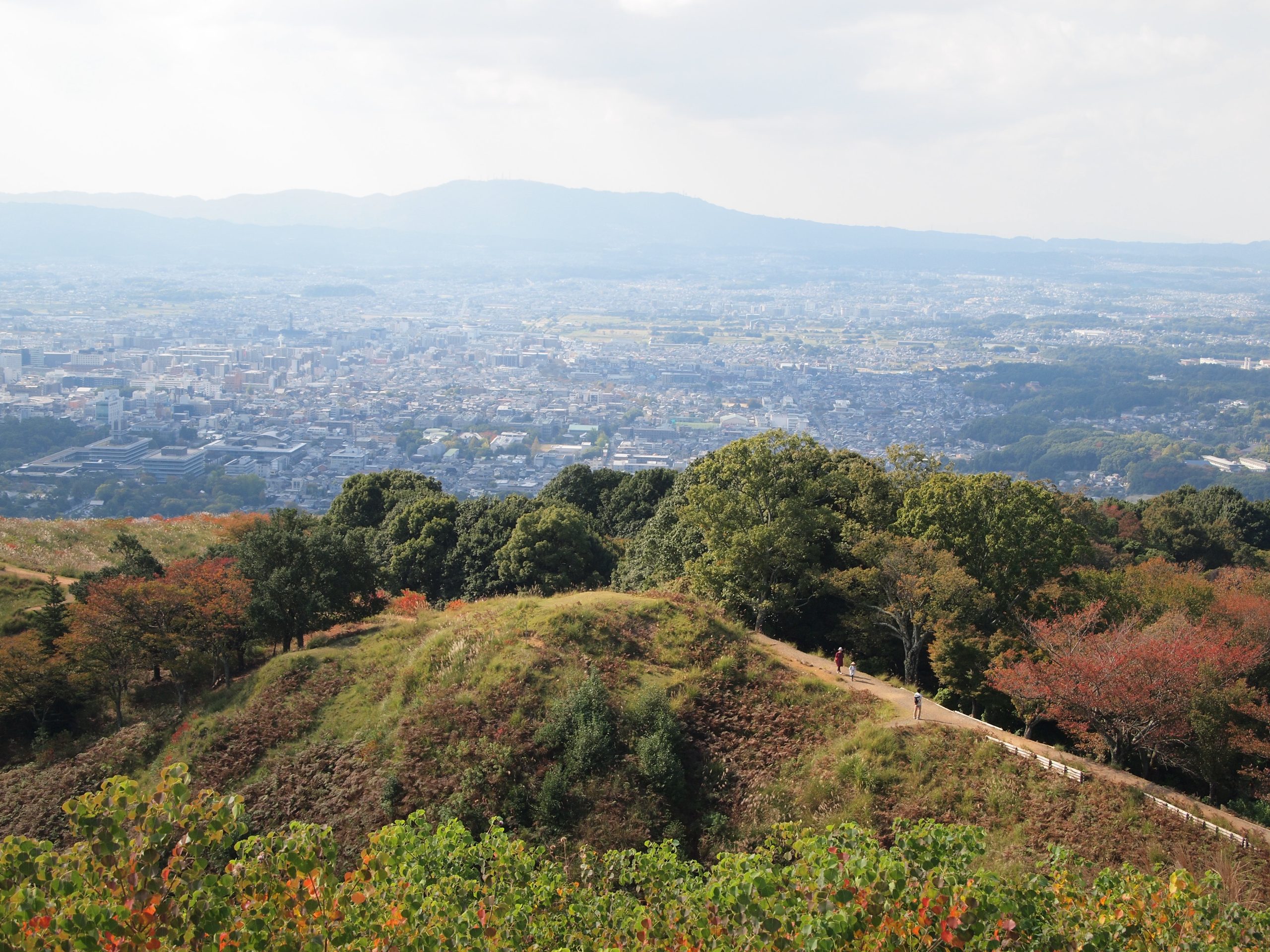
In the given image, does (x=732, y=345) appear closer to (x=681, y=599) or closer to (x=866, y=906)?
(x=681, y=599)

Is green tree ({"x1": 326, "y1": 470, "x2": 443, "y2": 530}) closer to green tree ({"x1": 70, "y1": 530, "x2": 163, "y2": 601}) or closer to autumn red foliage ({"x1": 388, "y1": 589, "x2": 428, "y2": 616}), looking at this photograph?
autumn red foliage ({"x1": 388, "y1": 589, "x2": 428, "y2": 616})

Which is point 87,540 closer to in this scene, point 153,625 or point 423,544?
point 423,544

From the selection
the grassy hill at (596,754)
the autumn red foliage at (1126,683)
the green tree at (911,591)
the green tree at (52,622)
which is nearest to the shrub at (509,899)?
the grassy hill at (596,754)

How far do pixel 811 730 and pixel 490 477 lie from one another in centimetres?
6896

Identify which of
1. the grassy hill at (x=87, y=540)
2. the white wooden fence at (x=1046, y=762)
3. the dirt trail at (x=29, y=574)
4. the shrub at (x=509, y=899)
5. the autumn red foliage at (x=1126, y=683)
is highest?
the shrub at (x=509, y=899)

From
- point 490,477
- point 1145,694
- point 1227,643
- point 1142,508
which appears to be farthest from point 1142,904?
point 490,477

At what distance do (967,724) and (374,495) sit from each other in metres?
28.3

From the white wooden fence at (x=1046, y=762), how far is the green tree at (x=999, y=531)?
18.4ft

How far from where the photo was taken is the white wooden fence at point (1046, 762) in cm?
1267

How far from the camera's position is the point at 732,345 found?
163m

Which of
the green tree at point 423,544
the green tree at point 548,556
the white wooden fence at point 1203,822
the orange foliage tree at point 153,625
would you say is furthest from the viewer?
the green tree at point 423,544

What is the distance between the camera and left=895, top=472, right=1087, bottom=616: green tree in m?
19.2

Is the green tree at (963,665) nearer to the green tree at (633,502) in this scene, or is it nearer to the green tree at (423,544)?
the green tree at (423,544)

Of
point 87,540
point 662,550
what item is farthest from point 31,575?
point 662,550
